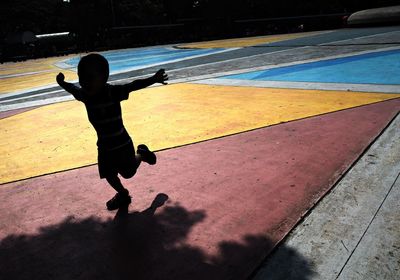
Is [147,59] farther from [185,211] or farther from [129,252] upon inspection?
[129,252]

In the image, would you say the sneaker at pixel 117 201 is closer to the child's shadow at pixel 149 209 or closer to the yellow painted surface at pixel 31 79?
the child's shadow at pixel 149 209

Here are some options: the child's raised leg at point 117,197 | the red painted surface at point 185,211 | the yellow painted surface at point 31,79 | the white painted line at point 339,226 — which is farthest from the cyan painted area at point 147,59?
the white painted line at point 339,226

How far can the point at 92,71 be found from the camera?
3041 millimetres

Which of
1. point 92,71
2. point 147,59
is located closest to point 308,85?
point 92,71

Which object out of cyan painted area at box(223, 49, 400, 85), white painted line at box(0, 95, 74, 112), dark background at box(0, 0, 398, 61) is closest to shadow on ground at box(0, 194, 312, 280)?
cyan painted area at box(223, 49, 400, 85)

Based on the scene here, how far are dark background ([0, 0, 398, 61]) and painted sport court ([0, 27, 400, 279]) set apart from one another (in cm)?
2848

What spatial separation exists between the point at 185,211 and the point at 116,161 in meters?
0.79

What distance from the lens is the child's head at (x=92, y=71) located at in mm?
3027

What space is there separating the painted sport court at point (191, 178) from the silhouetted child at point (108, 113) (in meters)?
0.41

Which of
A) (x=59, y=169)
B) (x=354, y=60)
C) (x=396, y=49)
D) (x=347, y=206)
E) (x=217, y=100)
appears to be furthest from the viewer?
(x=396, y=49)

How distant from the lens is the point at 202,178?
398 centimetres

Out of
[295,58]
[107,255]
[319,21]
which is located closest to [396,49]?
[295,58]

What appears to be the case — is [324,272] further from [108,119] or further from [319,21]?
[319,21]

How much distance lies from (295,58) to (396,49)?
3.32 meters
